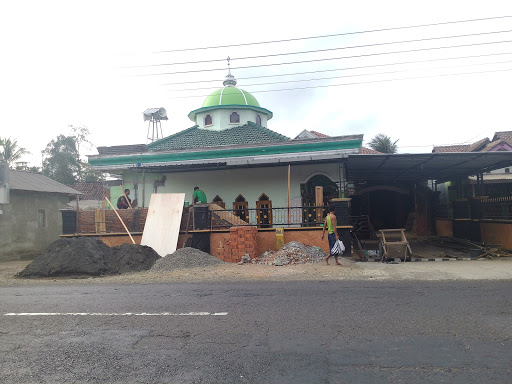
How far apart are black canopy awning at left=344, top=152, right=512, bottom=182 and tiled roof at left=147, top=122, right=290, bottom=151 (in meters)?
4.63

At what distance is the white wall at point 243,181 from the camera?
1736 cm

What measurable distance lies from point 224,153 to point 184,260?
255 inches

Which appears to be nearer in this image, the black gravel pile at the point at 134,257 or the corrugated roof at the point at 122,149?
the black gravel pile at the point at 134,257

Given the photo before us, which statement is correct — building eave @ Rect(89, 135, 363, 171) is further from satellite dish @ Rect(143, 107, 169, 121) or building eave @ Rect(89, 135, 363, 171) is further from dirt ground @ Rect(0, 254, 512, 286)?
satellite dish @ Rect(143, 107, 169, 121)

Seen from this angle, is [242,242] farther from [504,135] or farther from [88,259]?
[504,135]

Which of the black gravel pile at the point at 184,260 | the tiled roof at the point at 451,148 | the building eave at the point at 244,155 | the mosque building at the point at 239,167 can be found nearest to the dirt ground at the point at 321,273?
the black gravel pile at the point at 184,260

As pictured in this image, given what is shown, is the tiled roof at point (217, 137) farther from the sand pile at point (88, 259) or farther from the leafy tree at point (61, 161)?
the leafy tree at point (61, 161)

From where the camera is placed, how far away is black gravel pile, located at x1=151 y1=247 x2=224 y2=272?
11.8 metres

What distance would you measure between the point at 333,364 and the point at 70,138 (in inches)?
1687

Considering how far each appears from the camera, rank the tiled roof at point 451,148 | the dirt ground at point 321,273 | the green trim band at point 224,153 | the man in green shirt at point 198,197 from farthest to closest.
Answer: the tiled roof at point 451,148 → the green trim band at point 224,153 → the man in green shirt at point 198,197 → the dirt ground at point 321,273

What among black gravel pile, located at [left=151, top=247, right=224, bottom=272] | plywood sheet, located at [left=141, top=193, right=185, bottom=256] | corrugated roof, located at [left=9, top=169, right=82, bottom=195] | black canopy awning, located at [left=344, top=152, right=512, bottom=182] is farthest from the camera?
corrugated roof, located at [left=9, top=169, right=82, bottom=195]

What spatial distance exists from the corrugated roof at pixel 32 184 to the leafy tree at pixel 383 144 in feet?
90.2

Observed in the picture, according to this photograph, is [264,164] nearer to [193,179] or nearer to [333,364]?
[193,179]

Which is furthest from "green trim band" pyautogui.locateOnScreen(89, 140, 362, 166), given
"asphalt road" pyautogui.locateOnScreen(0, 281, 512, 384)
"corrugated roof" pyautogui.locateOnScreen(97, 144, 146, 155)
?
"asphalt road" pyautogui.locateOnScreen(0, 281, 512, 384)
